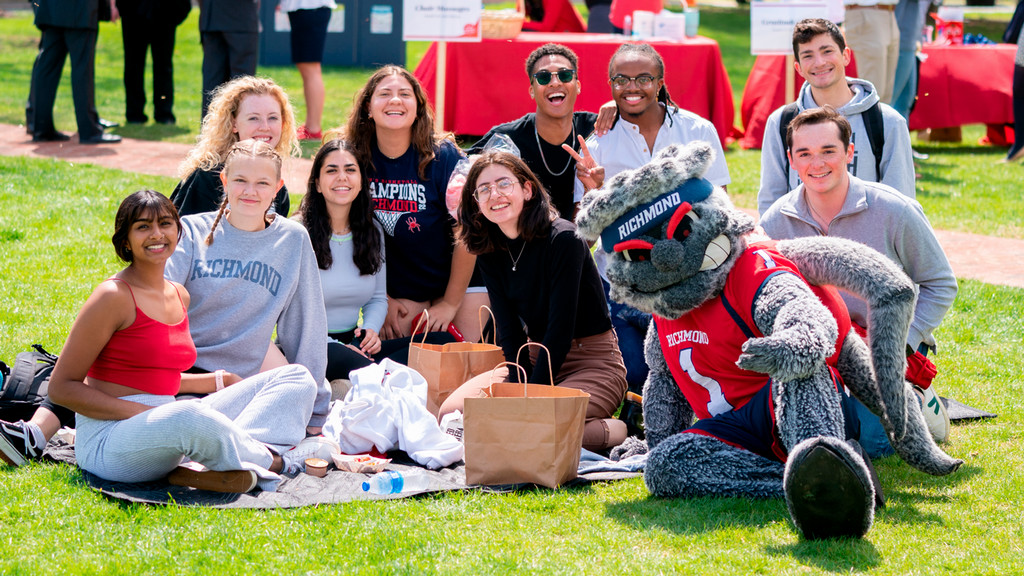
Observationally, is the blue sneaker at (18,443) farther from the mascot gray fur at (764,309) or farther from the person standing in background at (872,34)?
the person standing in background at (872,34)

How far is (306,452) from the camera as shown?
4.08m

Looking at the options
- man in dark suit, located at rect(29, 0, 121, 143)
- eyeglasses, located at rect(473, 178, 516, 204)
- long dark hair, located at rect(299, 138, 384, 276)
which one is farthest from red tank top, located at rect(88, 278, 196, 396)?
man in dark suit, located at rect(29, 0, 121, 143)

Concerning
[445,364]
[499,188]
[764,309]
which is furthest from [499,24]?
[764,309]

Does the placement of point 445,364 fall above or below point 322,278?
below

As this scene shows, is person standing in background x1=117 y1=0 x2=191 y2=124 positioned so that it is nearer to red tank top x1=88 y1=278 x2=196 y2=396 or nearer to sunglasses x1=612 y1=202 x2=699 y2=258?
red tank top x1=88 y1=278 x2=196 y2=396

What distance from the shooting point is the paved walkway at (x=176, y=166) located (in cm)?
711

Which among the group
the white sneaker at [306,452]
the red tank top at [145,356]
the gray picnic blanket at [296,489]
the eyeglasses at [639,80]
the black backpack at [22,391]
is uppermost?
the eyeglasses at [639,80]

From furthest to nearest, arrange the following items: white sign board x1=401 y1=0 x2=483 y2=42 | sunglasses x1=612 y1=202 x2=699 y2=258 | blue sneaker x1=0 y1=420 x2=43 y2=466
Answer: white sign board x1=401 y1=0 x2=483 y2=42, blue sneaker x1=0 y1=420 x2=43 y2=466, sunglasses x1=612 y1=202 x2=699 y2=258

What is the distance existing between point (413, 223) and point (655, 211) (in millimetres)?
1833

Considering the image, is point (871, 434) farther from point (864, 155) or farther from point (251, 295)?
point (251, 295)

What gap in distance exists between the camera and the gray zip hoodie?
15.7ft

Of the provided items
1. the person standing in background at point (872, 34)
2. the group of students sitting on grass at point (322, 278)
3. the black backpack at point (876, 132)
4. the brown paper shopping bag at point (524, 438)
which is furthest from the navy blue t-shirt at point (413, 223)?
the person standing in background at point (872, 34)

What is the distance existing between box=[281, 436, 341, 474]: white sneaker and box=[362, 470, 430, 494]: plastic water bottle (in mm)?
327

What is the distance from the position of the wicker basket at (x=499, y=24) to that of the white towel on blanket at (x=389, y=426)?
6024 mm
